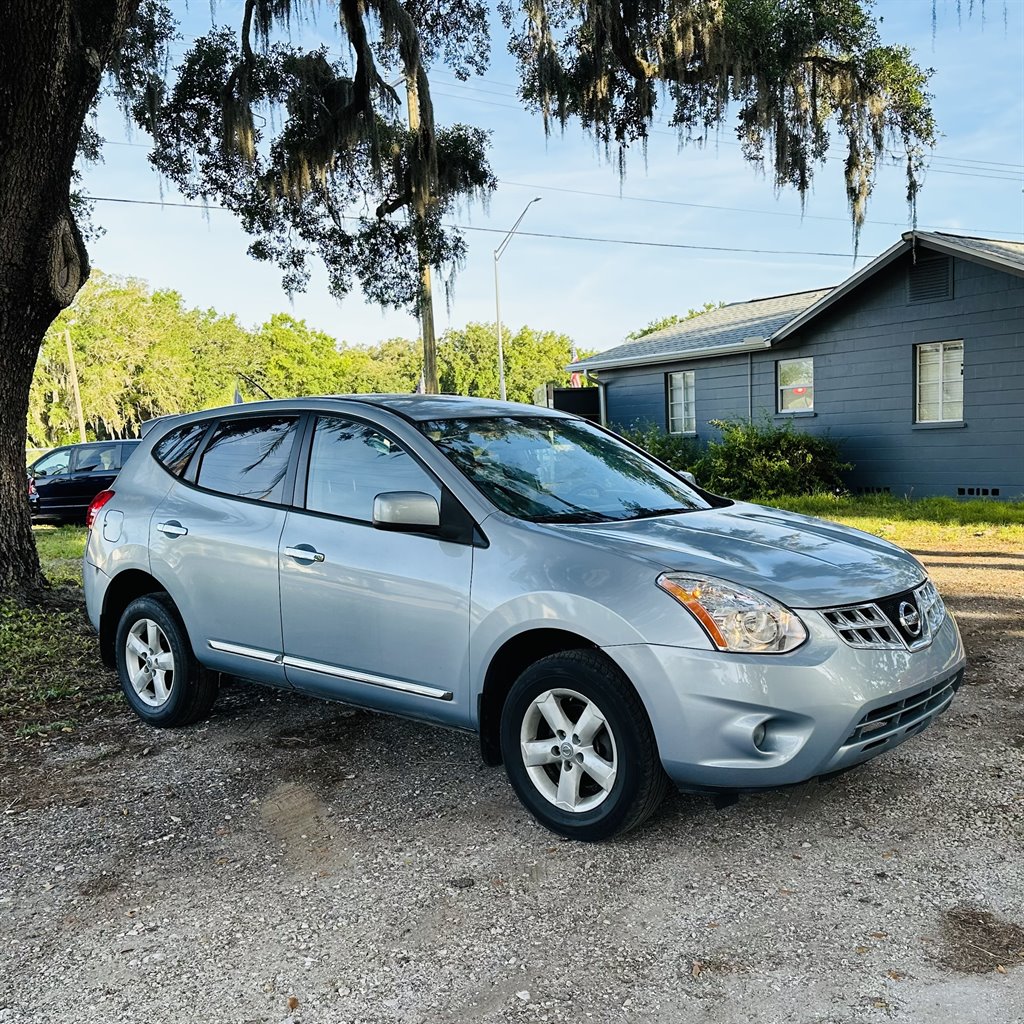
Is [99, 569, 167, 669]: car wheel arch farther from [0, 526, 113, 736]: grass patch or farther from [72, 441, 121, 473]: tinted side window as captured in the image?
[72, 441, 121, 473]: tinted side window

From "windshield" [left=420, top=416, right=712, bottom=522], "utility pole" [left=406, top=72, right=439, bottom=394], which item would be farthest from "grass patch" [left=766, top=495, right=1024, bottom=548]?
"windshield" [left=420, top=416, right=712, bottom=522]

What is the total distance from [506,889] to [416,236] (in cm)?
1300

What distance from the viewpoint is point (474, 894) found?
3.36 metres

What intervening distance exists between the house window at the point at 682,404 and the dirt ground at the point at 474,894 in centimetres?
1704

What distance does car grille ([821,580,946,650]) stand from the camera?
346cm

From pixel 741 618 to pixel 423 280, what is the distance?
13477 millimetres

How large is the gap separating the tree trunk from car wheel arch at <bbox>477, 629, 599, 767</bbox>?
18.0 ft

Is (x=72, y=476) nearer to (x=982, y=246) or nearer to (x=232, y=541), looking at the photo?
(x=232, y=541)

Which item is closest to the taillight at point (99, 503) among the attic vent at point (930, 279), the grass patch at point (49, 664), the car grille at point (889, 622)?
the grass patch at point (49, 664)

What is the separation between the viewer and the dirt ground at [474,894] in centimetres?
274

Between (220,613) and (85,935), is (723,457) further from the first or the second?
(85,935)

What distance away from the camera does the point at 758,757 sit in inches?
132

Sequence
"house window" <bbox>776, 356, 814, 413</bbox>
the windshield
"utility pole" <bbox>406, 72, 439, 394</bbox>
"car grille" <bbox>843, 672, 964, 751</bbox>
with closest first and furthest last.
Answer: "car grille" <bbox>843, 672, 964, 751</bbox>, the windshield, "utility pole" <bbox>406, 72, 439, 394</bbox>, "house window" <bbox>776, 356, 814, 413</bbox>

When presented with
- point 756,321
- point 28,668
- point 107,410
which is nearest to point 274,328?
point 107,410
